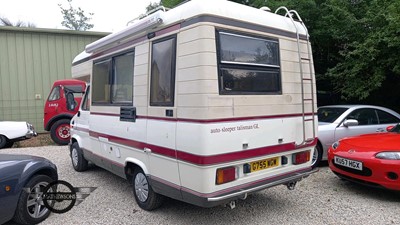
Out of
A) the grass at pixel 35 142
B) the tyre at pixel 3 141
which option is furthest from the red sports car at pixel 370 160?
the grass at pixel 35 142

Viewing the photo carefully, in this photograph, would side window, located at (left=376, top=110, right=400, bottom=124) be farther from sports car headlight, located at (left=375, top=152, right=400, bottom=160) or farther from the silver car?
sports car headlight, located at (left=375, top=152, right=400, bottom=160)

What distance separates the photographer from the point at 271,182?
382 centimetres

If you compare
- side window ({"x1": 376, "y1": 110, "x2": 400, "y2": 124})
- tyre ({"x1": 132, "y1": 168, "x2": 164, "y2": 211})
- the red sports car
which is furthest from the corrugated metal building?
the red sports car

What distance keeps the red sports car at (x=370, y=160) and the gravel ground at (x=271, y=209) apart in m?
0.33

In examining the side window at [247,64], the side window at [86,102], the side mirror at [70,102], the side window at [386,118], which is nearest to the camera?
the side window at [247,64]

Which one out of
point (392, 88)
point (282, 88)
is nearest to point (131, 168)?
point (282, 88)

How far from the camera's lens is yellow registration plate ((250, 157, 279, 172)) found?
3688mm

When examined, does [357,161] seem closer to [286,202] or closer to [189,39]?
[286,202]

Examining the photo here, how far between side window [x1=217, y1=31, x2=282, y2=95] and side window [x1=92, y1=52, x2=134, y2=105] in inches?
60.0

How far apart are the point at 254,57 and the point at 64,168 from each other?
5269 millimetres

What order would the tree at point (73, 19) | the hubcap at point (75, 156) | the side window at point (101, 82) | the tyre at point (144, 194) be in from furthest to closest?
the tree at point (73, 19) < the hubcap at point (75, 156) < the side window at point (101, 82) < the tyre at point (144, 194)

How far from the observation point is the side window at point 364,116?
7000 millimetres

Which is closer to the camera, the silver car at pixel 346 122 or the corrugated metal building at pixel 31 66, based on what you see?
the silver car at pixel 346 122

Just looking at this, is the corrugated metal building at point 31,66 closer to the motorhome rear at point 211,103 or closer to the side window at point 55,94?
the side window at point 55,94
